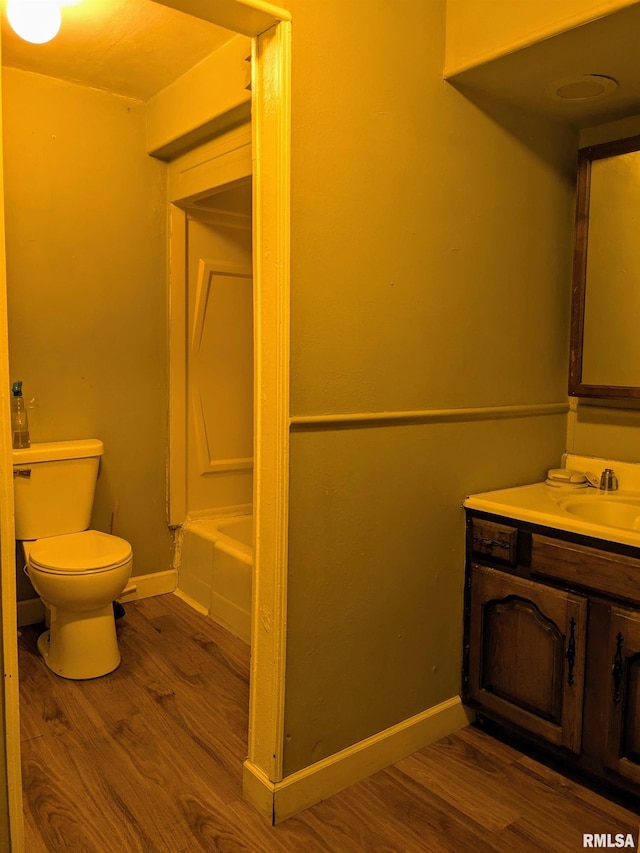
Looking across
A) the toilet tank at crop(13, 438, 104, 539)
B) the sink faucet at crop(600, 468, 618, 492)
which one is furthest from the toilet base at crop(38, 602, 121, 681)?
the sink faucet at crop(600, 468, 618, 492)

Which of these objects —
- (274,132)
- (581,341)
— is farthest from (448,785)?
(274,132)

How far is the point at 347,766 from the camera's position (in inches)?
77.7

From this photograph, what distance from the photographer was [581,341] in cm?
244

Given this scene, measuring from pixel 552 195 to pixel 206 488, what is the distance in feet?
6.90

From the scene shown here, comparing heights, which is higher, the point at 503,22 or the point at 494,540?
the point at 503,22

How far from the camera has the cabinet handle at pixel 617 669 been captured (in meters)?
1.83

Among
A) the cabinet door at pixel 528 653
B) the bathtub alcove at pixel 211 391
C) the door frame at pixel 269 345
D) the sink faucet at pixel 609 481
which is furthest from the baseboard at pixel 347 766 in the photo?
the bathtub alcove at pixel 211 391

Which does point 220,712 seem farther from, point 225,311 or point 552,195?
point 552,195

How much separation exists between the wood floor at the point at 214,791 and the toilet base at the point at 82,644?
5 cm

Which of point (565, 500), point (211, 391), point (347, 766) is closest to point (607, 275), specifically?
point (565, 500)

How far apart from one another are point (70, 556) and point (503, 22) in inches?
90.8

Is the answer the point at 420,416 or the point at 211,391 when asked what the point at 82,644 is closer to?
the point at 211,391

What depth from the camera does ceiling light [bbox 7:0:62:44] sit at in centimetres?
200

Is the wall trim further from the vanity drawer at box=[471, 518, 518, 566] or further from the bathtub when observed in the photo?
the bathtub
